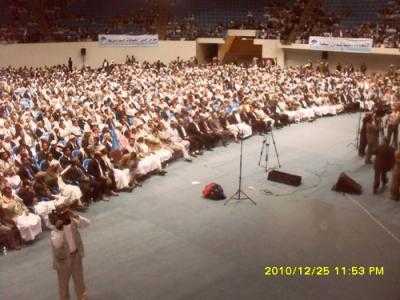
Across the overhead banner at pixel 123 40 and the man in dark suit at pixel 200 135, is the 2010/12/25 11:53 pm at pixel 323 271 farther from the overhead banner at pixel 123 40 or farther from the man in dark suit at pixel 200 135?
Result: the overhead banner at pixel 123 40

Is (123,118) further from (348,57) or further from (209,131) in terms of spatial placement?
(348,57)

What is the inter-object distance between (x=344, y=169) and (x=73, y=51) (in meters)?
19.0

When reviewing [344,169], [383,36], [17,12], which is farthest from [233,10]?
[344,169]

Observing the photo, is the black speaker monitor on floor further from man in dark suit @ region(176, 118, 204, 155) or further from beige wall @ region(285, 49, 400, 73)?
beige wall @ region(285, 49, 400, 73)

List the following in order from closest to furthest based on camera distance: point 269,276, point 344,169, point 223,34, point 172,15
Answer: point 269,276, point 344,169, point 223,34, point 172,15

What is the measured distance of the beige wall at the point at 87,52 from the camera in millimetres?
24609

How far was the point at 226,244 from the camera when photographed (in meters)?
7.91

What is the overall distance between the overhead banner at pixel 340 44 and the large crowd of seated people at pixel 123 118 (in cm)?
118

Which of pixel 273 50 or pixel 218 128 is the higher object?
→ pixel 273 50

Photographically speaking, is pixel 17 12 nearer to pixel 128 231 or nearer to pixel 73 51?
pixel 73 51

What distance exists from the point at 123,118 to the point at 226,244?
6.81 metres

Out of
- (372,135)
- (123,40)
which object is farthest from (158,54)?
(372,135)

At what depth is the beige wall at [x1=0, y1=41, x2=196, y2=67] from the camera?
2461 cm

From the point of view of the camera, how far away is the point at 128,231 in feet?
27.5
